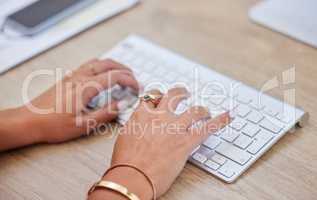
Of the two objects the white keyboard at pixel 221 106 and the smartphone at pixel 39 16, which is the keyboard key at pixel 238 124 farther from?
the smartphone at pixel 39 16

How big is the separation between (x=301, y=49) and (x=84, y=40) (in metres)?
0.44

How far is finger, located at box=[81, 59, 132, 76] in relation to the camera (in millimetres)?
986

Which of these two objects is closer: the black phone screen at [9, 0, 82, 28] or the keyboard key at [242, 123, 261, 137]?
the keyboard key at [242, 123, 261, 137]

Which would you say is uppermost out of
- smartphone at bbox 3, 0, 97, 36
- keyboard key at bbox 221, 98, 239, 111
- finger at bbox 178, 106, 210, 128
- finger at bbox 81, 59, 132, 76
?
smartphone at bbox 3, 0, 97, 36

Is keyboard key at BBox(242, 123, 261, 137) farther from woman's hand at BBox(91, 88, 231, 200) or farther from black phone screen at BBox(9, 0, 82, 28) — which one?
black phone screen at BBox(9, 0, 82, 28)

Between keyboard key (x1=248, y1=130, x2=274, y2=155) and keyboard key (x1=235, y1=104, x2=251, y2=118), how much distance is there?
46 mm

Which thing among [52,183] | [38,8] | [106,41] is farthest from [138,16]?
[52,183]

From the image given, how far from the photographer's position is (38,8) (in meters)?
1.16

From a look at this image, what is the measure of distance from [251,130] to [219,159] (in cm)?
8

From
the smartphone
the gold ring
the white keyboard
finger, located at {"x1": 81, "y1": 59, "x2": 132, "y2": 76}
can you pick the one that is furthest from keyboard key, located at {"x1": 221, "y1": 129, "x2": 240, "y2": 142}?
the smartphone

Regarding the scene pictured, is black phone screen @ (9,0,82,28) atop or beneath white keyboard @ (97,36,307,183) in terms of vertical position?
atop

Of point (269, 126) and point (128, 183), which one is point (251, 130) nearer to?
point (269, 126)

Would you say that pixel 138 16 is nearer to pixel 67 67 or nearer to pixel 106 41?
pixel 106 41

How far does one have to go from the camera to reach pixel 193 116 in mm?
875
